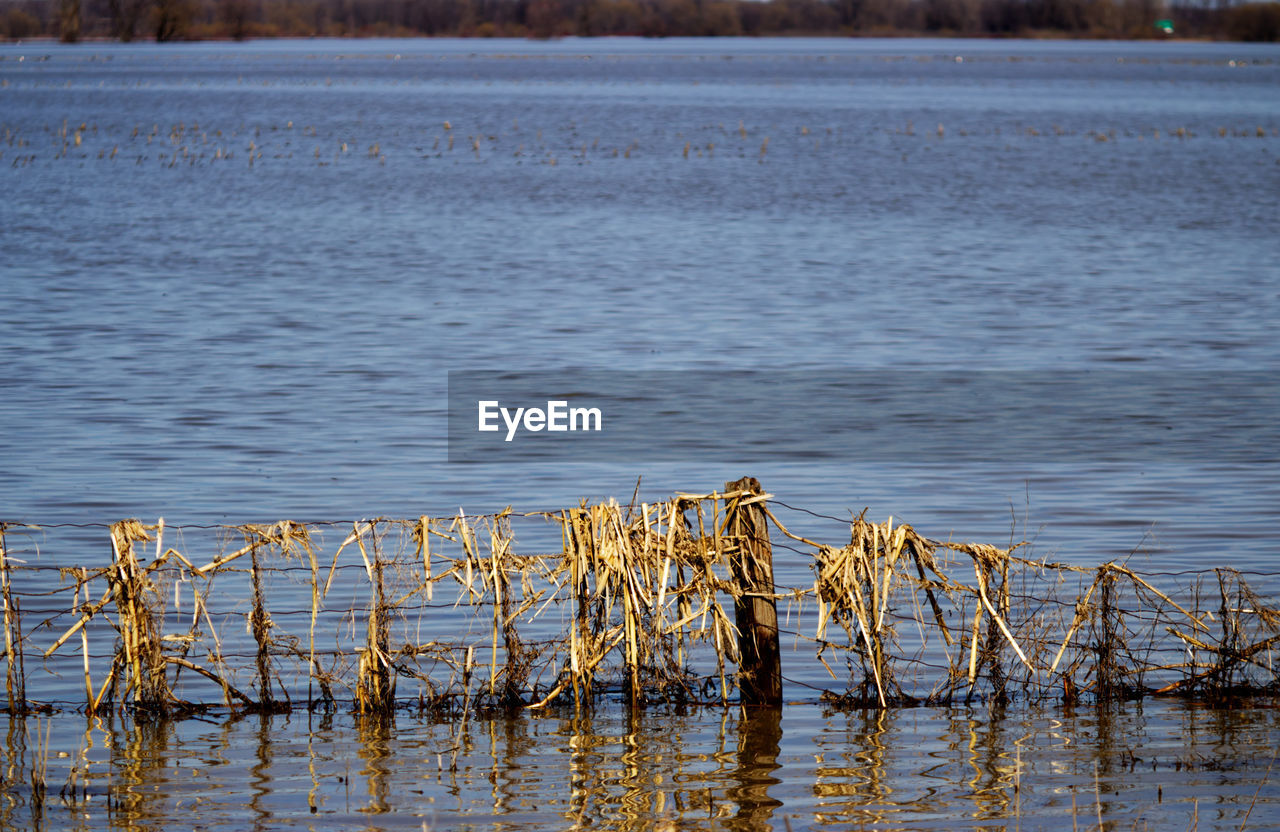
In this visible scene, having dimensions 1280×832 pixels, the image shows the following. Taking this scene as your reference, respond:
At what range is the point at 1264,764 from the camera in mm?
8367

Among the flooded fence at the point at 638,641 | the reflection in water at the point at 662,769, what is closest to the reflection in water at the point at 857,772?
the reflection in water at the point at 662,769

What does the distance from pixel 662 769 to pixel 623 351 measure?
594 inches

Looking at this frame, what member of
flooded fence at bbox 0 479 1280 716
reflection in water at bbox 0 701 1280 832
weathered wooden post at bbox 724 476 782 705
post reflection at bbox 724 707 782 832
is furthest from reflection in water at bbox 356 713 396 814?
weathered wooden post at bbox 724 476 782 705

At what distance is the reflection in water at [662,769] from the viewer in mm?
7613

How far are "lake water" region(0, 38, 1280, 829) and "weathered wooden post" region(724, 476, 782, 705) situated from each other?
300mm

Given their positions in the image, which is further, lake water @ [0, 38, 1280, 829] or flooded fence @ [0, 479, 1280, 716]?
flooded fence @ [0, 479, 1280, 716]

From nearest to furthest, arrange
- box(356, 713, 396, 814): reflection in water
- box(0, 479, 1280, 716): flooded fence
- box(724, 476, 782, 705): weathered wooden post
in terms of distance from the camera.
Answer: box(356, 713, 396, 814): reflection in water < box(0, 479, 1280, 716): flooded fence < box(724, 476, 782, 705): weathered wooden post

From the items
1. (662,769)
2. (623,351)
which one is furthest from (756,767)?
(623,351)

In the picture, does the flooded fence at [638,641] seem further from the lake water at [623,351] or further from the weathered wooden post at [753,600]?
the lake water at [623,351]

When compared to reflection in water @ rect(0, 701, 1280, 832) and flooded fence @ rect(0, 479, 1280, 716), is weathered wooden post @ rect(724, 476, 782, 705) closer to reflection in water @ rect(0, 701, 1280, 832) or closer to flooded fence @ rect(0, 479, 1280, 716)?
flooded fence @ rect(0, 479, 1280, 716)

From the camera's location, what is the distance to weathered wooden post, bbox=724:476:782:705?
359 inches

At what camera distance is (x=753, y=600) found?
9.24 m

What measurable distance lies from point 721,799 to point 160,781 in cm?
291

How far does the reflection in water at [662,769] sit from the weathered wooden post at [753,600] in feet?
0.61
